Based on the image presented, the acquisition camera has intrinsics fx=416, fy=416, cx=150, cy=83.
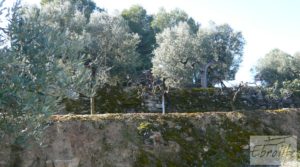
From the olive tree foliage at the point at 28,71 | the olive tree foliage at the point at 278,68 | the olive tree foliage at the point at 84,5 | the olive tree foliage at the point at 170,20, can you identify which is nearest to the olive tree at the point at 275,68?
the olive tree foliage at the point at 278,68

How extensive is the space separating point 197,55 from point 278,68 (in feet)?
33.3

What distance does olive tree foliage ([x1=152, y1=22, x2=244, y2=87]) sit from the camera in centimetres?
2606

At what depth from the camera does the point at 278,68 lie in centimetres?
3403

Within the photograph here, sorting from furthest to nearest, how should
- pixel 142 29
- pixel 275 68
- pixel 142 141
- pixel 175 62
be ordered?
pixel 142 29 < pixel 275 68 < pixel 175 62 < pixel 142 141

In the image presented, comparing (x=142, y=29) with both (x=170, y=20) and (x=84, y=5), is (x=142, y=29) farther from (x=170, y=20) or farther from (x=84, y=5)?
(x=84, y=5)

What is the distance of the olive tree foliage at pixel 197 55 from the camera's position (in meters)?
26.1

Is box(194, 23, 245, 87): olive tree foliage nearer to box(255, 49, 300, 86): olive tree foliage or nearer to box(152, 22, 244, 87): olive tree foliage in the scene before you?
box(152, 22, 244, 87): olive tree foliage

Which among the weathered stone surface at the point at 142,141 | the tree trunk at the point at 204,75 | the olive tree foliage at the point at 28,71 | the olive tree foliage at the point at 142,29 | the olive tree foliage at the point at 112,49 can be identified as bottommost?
the weathered stone surface at the point at 142,141

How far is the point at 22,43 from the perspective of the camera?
5.39 metres

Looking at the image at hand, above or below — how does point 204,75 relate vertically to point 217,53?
below

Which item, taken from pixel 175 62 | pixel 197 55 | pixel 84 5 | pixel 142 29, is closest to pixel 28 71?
pixel 175 62

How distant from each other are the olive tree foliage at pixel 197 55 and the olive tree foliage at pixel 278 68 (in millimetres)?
3962

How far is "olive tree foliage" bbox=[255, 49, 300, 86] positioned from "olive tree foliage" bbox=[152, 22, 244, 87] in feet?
13.0

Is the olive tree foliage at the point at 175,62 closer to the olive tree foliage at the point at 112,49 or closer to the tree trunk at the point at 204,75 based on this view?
the tree trunk at the point at 204,75
